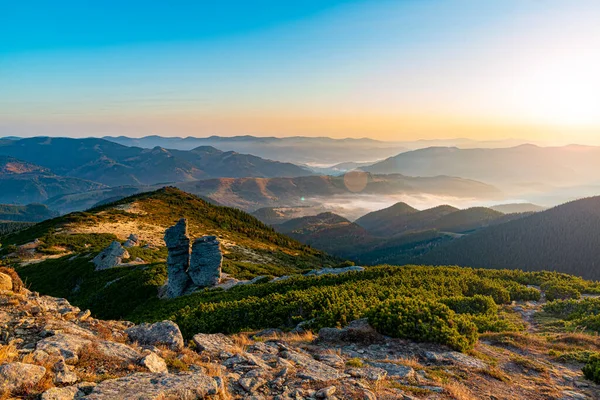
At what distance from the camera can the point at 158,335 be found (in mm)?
10422

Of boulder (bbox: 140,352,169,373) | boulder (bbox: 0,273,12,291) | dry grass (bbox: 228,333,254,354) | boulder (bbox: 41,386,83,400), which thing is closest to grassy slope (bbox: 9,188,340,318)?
boulder (bbox: 0,273,12,291)

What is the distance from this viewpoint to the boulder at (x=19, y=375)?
5.88m

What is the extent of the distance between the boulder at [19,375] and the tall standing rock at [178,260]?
2586 centimetres

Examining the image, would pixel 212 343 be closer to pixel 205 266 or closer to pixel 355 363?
pixel 355 363

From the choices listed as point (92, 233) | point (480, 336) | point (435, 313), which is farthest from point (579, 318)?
point (92, 233)

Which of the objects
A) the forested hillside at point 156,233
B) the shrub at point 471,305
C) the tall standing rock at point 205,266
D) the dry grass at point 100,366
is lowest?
the forested hillside at point 156,233

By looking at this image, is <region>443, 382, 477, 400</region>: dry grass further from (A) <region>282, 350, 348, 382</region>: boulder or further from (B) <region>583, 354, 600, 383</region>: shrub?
(B) <region>583, 354, 600, 383</region>: shrub

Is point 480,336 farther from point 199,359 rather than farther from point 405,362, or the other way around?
point 199,359

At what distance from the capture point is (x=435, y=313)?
45.6ft

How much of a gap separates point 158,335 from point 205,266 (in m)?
23.2

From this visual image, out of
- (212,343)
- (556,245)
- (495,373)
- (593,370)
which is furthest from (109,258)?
(556,245)

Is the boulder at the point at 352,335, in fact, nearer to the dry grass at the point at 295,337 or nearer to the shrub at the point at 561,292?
the dry grass at the point at 295,337

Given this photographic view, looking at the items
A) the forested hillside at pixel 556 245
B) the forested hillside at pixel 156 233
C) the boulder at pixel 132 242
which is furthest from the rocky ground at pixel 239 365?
the forested hillside at pixel 556 245

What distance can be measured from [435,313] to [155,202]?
93.8m
